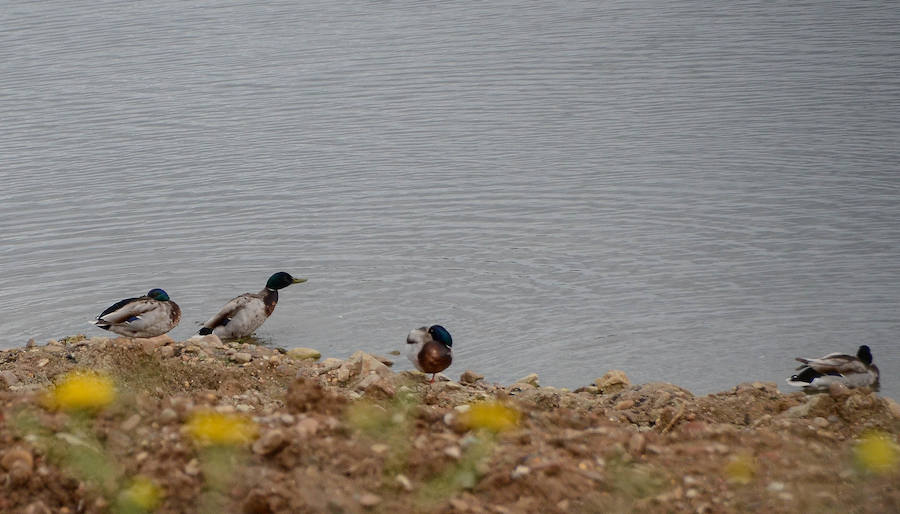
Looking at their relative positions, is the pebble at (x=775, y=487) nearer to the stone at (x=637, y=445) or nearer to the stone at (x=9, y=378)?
the stone at (x=637, y=445)

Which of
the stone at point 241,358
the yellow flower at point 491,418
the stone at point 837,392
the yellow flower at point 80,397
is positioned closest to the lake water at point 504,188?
the stone at point 241,358

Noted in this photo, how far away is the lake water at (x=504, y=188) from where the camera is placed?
11828 mm

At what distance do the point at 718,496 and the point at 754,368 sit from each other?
5.43 metres

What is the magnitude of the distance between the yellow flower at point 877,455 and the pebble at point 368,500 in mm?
2565

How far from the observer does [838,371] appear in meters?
10.0

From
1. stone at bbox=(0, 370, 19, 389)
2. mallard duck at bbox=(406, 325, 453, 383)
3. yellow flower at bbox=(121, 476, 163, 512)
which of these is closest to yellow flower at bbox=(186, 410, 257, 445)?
yellow flower at bbox=(121, 476, 163, 512)

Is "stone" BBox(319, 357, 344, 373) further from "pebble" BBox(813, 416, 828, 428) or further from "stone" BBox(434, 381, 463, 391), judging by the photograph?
"pebble" BBox(813, 416, 828, 428)

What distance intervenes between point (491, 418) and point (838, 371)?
16.6ft

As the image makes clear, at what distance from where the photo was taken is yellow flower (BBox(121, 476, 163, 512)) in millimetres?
5215

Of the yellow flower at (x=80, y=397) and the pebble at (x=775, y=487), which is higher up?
the yellow flower at (x=80, y=397)

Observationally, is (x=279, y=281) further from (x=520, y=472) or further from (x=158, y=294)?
(x=520, y=472)

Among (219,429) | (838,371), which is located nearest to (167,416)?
(219,429)

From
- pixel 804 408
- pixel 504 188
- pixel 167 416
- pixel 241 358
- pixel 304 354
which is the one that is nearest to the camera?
pixel 167 416

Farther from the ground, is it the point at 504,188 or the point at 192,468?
Answer: the point at 192,468
